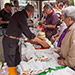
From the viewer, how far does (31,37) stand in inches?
88.4

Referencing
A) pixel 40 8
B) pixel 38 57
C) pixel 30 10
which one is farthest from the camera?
pixel 40 8

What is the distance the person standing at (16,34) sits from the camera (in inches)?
85.2

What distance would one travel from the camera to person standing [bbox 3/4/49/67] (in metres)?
2.16

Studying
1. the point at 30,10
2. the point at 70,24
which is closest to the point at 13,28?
the point at 30,10

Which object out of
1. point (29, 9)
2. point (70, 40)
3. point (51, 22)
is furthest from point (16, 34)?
point (51, 22)

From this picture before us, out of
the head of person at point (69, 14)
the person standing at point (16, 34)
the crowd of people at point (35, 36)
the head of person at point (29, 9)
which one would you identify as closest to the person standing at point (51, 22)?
the crowd of people at point (35, 36)

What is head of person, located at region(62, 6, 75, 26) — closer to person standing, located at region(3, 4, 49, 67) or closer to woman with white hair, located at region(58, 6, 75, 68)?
woman with white hair, located at region(58, 6, 75, 68)

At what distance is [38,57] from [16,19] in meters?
0.99

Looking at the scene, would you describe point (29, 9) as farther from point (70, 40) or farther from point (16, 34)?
point (70, 40)

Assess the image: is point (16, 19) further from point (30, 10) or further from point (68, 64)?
point (68, 64)

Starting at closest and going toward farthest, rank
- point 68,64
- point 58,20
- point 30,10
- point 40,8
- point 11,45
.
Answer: point 68,64, point 30,10, point 11,45, point 58,20, point 40,8

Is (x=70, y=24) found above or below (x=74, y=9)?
below

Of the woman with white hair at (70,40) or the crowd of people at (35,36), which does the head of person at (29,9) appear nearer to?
the crowd of people at (35,36)

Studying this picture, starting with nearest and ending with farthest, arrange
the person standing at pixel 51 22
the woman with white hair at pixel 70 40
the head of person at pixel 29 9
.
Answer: the woman with white hair at pixel 70 40, the head of person at pixel 29 9, the person standing at pixel 51 22
